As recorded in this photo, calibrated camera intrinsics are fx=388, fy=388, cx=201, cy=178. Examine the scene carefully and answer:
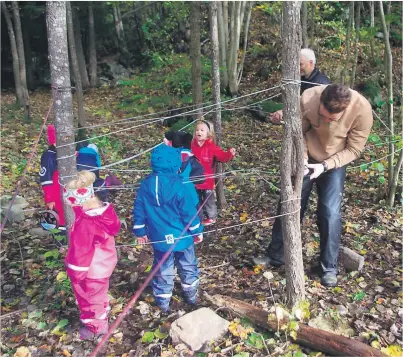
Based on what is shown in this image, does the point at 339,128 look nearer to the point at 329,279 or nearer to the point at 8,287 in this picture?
the point at 329,279

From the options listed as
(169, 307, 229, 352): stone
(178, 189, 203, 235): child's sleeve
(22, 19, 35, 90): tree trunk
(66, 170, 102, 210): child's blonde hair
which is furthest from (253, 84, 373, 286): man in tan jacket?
(22, 19, 35, 90): tree trunk

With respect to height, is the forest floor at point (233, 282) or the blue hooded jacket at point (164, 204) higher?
the blue hooded jacket at point (164, 204)

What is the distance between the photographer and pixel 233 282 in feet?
12.5

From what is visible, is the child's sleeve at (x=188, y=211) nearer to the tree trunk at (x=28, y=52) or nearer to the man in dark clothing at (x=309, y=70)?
the man in dark clothing at (x=309, y=70)

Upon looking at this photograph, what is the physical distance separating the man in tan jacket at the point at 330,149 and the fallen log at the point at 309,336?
33.3 inches

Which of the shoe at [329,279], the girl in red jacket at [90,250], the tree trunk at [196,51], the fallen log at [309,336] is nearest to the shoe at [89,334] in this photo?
the girl in red jacket at [90,250]

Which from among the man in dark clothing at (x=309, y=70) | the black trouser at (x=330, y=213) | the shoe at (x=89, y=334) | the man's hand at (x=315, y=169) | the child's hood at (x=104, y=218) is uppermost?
the man in dark clothing at (x=309, y=70)

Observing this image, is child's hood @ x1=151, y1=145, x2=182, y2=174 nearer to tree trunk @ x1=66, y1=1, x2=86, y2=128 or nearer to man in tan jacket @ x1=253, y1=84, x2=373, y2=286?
man in tan jacket @ x1=253, y1=84, x2=373, y2=286

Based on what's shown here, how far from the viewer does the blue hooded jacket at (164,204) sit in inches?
130

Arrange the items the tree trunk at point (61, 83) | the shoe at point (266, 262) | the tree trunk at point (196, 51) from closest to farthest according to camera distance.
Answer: the tree trunk at point (61, 83) → the shoe at point (266, 262) → the tree trunk at point (196, 51)

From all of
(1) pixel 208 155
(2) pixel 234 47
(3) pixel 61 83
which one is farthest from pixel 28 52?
(3) pixel 61 83

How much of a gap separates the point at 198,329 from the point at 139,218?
1.03 m

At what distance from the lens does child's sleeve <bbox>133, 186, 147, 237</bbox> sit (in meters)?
3.32

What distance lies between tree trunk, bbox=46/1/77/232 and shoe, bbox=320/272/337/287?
2.49 m
